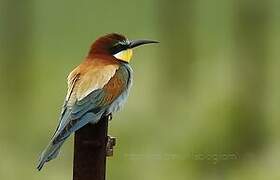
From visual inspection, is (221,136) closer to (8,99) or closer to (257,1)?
(257,1)

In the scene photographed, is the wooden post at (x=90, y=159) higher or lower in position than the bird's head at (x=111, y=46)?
lower

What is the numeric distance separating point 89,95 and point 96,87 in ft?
0.13

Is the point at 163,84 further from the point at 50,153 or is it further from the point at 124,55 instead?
the point at 50,153

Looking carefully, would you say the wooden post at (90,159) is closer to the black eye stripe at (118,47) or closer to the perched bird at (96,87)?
the perched bird at (96,87)

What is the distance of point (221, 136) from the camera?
7.59 feet

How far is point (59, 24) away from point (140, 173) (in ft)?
1.40

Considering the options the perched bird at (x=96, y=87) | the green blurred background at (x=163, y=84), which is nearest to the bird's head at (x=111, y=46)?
the perched bird at (x=96, y=87)

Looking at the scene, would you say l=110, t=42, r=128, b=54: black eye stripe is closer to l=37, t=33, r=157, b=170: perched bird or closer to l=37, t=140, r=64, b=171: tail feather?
l=37, t=33, r=157, b=170: perched bird

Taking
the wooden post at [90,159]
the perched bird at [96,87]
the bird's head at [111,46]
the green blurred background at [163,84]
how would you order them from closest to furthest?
the wooden post at [90,159] < the perched bird at [96,87] < the bird's head at [111,46] < the green blurred background at [163,84]

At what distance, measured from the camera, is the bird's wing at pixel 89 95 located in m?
1.41

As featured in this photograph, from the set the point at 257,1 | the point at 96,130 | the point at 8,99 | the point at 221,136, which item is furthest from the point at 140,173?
the point at 96,130

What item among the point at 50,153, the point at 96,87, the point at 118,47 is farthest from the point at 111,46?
the point at 50,153

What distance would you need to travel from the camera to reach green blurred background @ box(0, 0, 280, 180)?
2250 millimetres

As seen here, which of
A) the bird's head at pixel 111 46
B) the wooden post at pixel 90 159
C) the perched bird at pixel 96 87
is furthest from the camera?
the bird's head at pixel 111 46
